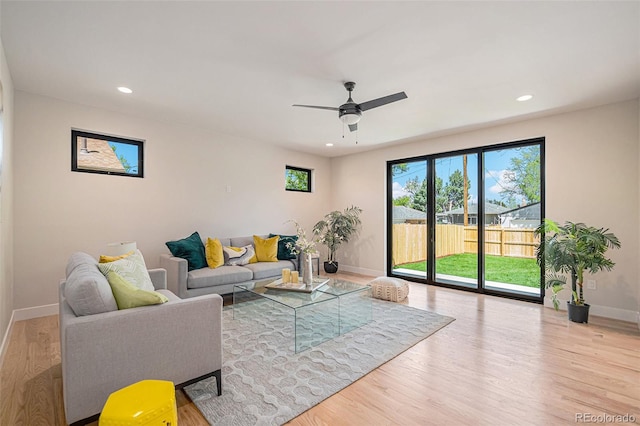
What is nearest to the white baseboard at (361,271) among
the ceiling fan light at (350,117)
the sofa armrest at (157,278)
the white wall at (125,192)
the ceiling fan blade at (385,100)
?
the white wall at (125,192)

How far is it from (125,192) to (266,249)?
2169 millimetres

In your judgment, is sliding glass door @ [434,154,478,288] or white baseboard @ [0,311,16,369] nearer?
white baseboard @ [0,311,16,369]

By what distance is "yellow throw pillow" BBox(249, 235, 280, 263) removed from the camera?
488 cm

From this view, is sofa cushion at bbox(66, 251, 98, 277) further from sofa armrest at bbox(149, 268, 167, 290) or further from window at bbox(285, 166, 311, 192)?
window at bbox(285, 166, 311, 192)

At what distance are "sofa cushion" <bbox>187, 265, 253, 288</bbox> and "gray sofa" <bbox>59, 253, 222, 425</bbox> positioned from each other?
179 cm

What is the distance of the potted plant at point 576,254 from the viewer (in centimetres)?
338

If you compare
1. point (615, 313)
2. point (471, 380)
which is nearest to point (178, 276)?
point (471, 380)

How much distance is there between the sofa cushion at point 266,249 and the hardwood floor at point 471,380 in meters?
2.58

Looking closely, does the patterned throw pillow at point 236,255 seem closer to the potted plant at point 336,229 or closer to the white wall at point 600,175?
the potted plant at point 336,229

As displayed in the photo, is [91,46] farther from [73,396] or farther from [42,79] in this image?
[73,396]

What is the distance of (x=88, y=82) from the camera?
10.4 ft

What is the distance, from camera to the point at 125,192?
416cm

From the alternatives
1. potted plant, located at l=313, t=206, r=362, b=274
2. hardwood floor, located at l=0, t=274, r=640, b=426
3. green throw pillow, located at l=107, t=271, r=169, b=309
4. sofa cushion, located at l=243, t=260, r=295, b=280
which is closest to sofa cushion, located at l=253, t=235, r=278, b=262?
sofa cushion, located at l=243, t=260, r=295, b=280

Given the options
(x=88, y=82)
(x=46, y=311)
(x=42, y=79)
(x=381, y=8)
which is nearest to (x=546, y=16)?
(x=381, y=8)
